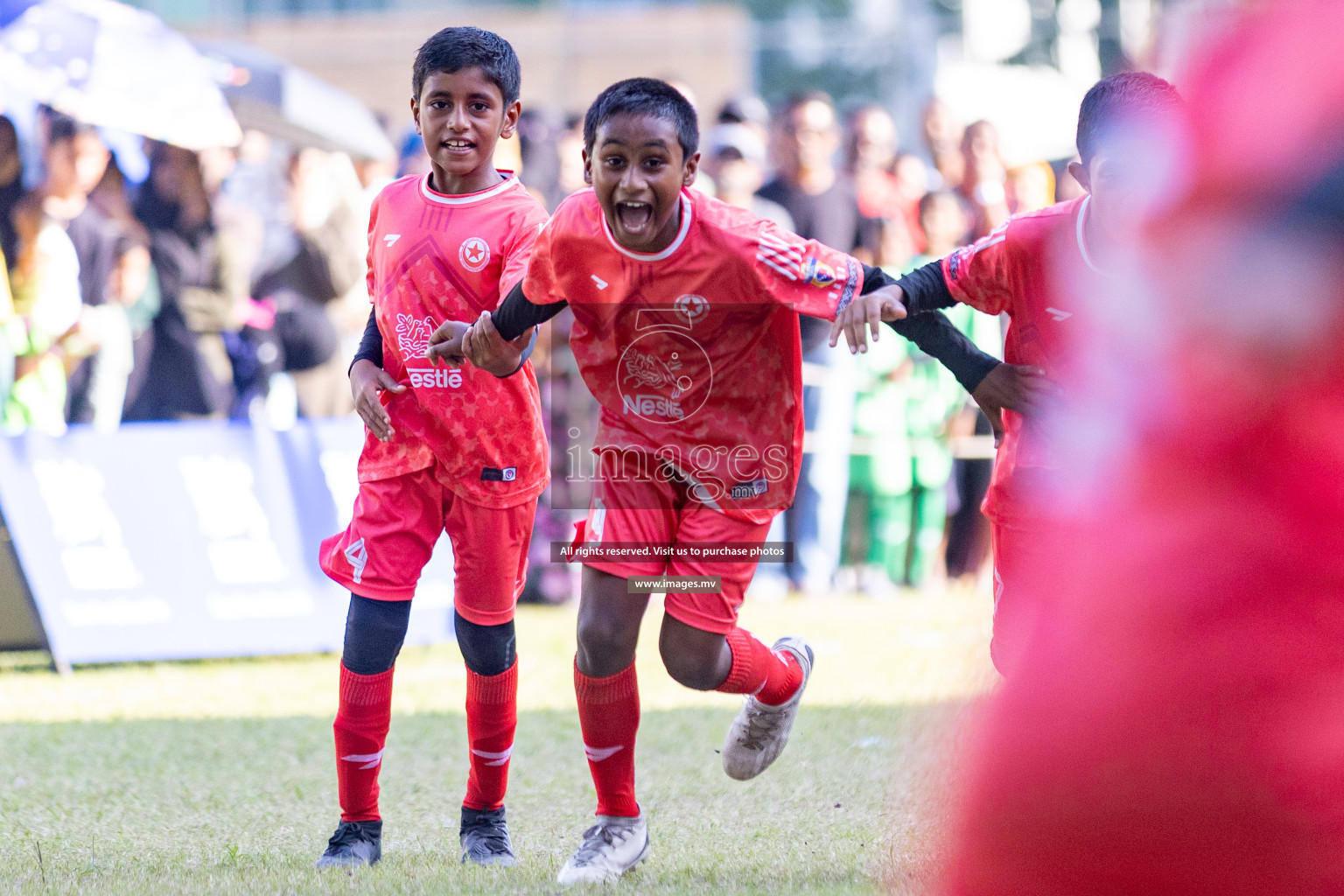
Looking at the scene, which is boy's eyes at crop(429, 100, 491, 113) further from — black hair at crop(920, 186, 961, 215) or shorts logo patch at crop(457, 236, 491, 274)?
black hair at crop(920, 186, 961, 215)

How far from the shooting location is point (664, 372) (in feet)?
12.0

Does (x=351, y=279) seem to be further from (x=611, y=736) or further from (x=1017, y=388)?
(x=1017, y=388)

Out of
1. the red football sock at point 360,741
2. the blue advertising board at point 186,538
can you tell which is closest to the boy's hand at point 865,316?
the red football sock at point 360,741

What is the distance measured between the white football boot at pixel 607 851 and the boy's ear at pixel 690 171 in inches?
61.1

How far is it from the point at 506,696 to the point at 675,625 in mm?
528

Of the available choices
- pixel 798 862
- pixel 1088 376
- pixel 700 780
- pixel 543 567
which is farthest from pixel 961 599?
pixel 1088 376

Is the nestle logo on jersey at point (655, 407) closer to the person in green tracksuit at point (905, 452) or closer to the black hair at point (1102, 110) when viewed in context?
the black hair at point (1102, 110)

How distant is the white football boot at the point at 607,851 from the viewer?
3.44m

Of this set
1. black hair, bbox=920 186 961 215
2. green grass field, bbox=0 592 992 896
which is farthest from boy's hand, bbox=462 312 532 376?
black hair, bbox=920 186 961 215

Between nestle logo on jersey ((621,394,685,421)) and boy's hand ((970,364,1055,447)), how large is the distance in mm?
735

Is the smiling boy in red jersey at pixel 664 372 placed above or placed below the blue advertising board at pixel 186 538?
above

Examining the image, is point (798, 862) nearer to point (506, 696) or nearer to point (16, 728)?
point (506, 696)

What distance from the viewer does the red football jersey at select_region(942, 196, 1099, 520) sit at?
347 centimetres

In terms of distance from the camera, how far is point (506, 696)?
386cm
